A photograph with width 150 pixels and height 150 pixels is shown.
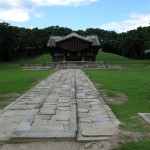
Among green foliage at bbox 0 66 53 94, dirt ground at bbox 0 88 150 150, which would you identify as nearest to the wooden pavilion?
green foliage at bbox 0 66 53 94

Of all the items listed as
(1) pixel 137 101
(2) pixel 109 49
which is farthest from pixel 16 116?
(2) pixel 109 49

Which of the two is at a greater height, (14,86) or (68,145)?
(68,145)

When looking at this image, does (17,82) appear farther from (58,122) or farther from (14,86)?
(58,122)

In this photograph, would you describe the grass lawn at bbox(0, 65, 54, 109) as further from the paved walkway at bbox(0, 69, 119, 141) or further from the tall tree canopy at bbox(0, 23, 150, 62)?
the tall tree canopy at bbox(0, 23, 150, 62)

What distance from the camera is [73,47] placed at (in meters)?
52.8

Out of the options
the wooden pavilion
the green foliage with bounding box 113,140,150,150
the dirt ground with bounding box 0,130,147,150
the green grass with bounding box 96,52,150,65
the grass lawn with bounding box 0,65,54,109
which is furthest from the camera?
the green grass with bounding box 96,52,150,65

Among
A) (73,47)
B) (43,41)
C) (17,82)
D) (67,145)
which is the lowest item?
(17,82)

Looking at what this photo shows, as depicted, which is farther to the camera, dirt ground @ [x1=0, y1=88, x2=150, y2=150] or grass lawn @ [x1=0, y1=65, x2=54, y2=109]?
grass lawn @ [x1=0, y1=65, x2=54, y2=109]

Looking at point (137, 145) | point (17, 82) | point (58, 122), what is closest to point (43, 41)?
point (17, 82)

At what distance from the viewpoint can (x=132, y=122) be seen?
683cm

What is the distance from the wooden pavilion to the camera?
173ft

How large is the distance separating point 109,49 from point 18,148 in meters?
97.9

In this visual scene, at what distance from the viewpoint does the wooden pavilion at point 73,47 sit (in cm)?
5275

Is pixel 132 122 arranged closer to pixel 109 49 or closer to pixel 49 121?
pixel 49 121
